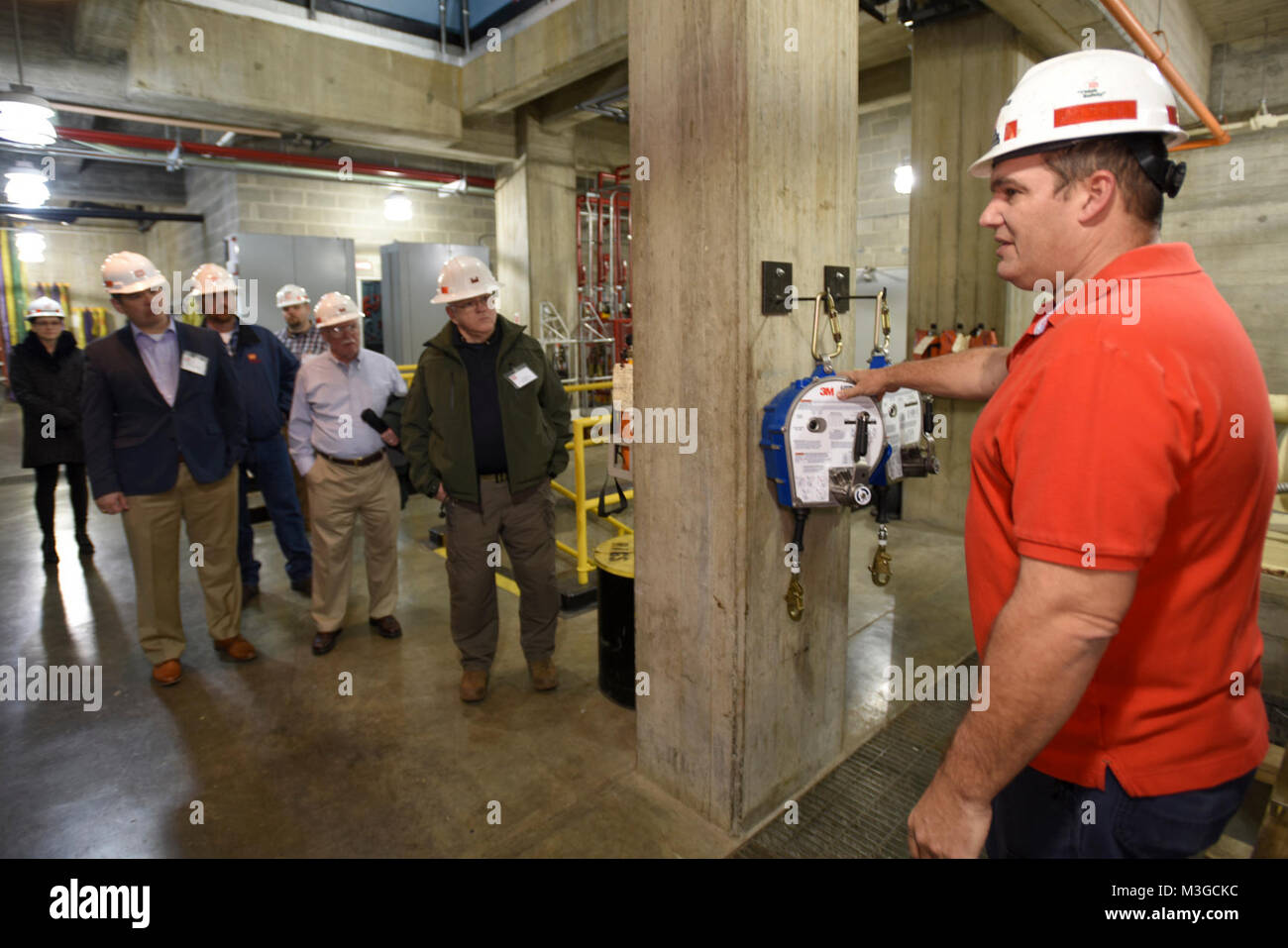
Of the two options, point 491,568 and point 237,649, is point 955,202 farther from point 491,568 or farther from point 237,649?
point 237,649

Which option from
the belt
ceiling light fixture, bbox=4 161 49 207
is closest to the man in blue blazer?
the belt

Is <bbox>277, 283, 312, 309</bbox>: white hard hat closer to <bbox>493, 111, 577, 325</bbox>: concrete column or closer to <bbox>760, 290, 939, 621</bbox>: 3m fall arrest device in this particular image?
<bbox>493, 111, 577, 325</bbox>: concrete column

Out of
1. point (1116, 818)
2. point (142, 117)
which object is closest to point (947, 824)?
point (1116, 818)

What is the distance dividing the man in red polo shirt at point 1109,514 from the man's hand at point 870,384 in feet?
2.27

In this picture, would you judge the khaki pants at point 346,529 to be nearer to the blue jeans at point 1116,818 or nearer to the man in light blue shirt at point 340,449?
the man in light blue shirt at point 340,449

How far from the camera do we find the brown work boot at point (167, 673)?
3572mm

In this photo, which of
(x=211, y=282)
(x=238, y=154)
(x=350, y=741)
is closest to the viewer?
(x=350, y=741)

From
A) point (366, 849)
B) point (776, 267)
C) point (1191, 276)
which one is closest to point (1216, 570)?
point (1191, 276)

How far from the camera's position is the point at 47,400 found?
17.0 feet

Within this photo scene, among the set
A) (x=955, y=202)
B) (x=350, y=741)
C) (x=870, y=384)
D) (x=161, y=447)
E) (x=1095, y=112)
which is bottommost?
(x=350, y=741)

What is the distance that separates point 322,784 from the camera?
2.76 meters

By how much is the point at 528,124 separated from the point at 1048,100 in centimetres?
786

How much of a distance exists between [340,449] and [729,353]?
243 centimetres
